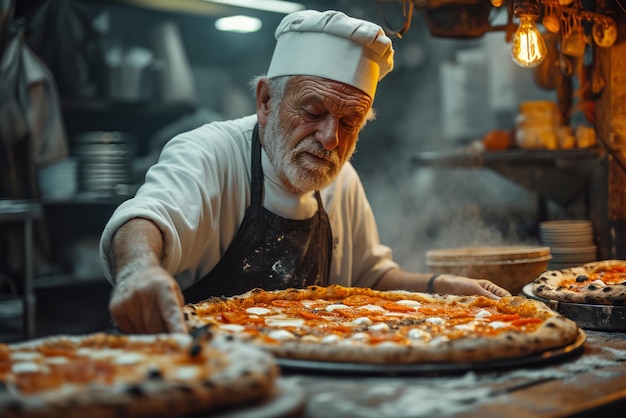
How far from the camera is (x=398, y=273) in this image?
368 cm

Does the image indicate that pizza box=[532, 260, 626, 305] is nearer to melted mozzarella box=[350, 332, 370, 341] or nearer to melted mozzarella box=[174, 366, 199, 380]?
melted mozzarella box=[350, 332, 370, 341]

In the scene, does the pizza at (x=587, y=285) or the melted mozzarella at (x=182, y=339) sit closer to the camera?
the melted mozzarella at (x=182, y=339)

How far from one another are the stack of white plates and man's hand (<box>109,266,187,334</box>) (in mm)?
3018

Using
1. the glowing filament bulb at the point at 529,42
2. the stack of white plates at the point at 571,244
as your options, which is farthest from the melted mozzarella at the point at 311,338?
the stack of white plates at the point at 571,244

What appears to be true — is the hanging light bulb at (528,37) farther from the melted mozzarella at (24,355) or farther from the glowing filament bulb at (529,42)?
the melted mozzarella at (24,355)

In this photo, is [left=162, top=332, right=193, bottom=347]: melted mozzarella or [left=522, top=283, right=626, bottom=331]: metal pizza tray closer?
[left=162, top=332, right=193, bottom=347]: melted mozzarella

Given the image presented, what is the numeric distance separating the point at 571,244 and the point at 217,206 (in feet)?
7.80

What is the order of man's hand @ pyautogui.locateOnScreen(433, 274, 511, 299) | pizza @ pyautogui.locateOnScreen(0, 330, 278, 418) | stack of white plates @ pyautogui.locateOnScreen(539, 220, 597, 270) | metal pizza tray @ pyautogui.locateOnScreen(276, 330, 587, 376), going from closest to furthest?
pizza @ pyautogui.locateOnScreen(0, 330, 278, 418) → metal pizza tray @ pyautogui.locateOnScreen(276, 330, 587, 376) → man's hand @ pyautogui.locateOnScreen(433, 274, 511, 299) → stack of white plates @ pyautogui.locateOnScreen(539, 220, 597, 270)

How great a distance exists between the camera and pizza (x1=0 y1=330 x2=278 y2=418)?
4.53 ft

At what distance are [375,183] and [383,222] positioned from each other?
22.9 inches

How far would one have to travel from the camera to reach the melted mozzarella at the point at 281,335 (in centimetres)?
219

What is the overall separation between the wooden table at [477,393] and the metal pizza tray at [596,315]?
0.61 m

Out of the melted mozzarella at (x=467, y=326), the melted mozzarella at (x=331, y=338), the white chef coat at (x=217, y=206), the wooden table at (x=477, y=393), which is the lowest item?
the wooden table at (x=477, y=393)

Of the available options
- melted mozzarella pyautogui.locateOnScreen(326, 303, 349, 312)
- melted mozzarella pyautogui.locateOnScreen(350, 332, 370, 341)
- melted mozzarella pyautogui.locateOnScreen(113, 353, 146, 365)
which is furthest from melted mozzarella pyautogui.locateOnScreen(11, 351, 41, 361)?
melted mozzarella pyautogui.locateOnScreen(326, 303, 349, 312)
